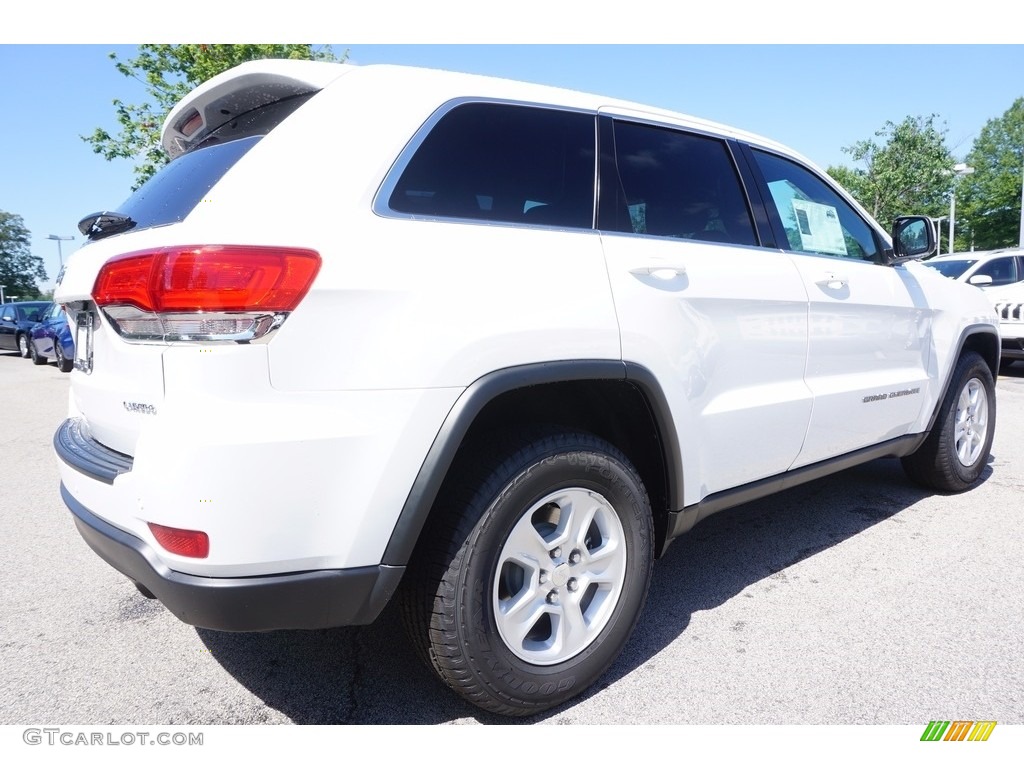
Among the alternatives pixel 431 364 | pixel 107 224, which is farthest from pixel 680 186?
pixel 107 224

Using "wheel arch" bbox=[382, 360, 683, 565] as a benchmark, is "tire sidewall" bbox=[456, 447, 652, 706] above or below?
below

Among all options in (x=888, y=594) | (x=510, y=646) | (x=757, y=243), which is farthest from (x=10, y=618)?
(x=888, y=594)

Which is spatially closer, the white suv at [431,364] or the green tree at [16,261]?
the white suv at [431,364]

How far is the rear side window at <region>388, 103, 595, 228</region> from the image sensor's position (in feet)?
6.13

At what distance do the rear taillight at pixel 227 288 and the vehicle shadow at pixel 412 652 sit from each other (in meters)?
1.26

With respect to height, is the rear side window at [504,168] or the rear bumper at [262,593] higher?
the rear side window at [504,168]

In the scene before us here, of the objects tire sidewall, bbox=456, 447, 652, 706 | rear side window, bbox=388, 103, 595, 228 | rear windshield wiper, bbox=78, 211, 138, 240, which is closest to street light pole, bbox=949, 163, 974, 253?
rear side window, bbox=388, 103, 595, 228

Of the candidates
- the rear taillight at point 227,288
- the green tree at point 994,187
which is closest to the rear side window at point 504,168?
the rear taillight at point 227,288

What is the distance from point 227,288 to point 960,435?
429 centimetres

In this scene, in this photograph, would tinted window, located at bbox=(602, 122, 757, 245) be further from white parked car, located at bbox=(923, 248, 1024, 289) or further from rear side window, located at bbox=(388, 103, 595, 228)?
white parked car, located at bbox=(923, 248, 1024, 289)

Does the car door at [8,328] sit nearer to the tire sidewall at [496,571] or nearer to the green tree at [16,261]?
the tire sidewall at [496,571]

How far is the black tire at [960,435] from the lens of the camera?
3926mm

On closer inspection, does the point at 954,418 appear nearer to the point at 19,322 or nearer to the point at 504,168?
the point at 504,168

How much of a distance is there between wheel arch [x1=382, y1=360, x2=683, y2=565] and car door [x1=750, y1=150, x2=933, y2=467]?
0.91 m
